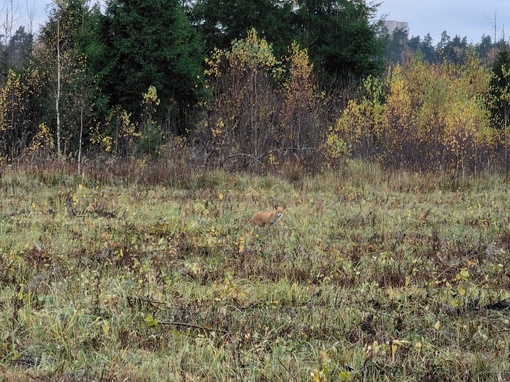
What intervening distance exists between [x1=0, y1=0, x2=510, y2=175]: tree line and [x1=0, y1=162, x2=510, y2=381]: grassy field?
5.64 m

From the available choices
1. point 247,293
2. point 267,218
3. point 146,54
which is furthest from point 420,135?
point 247,293

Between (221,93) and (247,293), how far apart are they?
18.3 metres

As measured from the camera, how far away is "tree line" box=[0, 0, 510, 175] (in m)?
16.0

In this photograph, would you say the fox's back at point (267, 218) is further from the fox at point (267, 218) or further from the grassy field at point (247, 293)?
the grassy field at point (247, 293)

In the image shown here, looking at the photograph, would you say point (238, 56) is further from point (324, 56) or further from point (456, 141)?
point (324, 56)

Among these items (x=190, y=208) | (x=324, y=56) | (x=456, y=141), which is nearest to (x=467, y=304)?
(x=190, y=208)

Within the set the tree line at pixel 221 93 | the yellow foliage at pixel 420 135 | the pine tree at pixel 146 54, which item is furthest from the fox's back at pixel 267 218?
the pine tree at pixel 146 54

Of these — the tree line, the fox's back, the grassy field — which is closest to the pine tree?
the tree line

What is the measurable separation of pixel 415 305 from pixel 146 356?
1.99 m

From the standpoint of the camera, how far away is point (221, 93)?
71.6 feet

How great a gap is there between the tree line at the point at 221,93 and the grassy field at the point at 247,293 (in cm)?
564

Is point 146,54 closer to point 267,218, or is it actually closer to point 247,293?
point 267,218

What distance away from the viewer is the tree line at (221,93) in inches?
631

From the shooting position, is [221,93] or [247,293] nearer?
[247,293]
